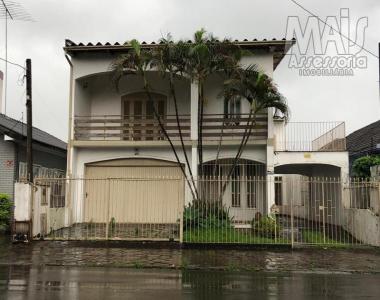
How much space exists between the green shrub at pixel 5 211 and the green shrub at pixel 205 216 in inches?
252

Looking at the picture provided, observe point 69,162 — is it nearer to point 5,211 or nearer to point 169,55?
point 5,211

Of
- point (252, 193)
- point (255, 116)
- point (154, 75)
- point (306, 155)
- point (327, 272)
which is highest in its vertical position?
point (154, 75)

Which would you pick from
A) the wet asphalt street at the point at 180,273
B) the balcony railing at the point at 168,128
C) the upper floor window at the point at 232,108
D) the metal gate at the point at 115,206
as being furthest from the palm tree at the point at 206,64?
the wet asphalt street at the point at 180,273

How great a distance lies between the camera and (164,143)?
63.2ft

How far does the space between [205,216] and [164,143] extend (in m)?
4.30

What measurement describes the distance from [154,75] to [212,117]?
10.2 ft

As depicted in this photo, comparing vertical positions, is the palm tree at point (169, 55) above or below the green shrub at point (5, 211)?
above

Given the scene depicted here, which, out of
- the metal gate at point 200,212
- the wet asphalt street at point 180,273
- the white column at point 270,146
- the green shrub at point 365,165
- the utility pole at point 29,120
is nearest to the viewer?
the wet asphalt street at point 180,273

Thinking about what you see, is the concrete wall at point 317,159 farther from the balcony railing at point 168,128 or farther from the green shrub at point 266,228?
the green shrub at point 266,228

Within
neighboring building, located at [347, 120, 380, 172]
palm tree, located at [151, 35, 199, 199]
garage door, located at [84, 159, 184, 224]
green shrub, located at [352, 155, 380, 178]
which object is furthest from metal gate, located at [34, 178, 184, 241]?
neighboring building, located at [347, 120, 380, 172]

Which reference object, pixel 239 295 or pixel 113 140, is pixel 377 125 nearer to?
pixel 113 140

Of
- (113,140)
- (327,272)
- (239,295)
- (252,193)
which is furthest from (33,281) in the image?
(252,193)

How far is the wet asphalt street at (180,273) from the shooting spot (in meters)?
8.44

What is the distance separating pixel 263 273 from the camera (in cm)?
1080
